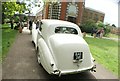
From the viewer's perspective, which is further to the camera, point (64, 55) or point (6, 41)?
point (6, 41)

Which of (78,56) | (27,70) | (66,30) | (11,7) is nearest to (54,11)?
(11,7)

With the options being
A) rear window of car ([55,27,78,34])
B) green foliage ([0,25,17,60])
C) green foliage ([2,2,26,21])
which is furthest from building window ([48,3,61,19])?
rear window of car ([55,27,78,34])

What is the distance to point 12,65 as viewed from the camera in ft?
26.6

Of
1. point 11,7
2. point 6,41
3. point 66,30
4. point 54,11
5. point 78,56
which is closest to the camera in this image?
point 78,56

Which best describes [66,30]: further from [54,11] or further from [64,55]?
[54,11]

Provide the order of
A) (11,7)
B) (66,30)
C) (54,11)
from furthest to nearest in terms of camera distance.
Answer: (54,11) → (11,7) → (66,30)

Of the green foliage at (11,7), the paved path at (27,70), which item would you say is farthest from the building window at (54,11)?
the paved path at (27,70)

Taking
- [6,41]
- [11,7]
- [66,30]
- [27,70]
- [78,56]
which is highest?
[11,7]

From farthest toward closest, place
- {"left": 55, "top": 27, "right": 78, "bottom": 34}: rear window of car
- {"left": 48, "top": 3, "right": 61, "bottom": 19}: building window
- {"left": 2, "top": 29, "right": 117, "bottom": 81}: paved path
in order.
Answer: {"left": 48, "top": 3, "right": 61, "bottom": 19}: building window, {"left": 55, "top": 27, "right": 78, "bottom": 34}: rear window of car, {"left": 2, "top": 29, "right": 117, "bottom": 81}: paved path

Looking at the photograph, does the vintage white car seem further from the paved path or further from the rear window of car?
the paved path

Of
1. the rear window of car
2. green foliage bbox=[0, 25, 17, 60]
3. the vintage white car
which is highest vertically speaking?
the rear window of car

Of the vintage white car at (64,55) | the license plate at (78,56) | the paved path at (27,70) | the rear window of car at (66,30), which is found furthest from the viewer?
the rear window of car at (66,30)

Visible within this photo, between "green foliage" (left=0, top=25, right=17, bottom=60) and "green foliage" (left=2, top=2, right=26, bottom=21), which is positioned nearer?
"green foliage" (left=0, top=25, right=17, bottom=60)

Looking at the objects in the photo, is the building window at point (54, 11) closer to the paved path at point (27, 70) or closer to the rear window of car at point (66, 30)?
the paved path at point (27, 70)
